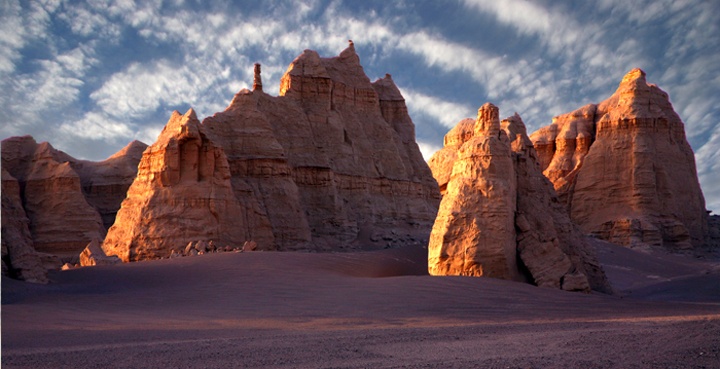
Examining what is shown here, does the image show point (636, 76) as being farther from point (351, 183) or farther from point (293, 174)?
point (293, 174)

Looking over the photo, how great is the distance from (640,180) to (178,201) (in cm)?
3024

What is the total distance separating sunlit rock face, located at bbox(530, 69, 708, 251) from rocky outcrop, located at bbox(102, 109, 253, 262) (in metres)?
25.6

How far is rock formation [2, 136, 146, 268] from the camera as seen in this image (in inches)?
1439

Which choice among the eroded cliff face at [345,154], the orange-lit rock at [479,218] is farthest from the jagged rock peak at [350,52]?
the orange-lit rock at [479,218]

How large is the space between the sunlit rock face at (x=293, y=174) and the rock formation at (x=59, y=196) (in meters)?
14.7

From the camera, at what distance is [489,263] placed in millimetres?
12695

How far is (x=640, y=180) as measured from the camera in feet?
117

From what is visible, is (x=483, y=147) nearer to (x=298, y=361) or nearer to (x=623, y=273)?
(x=298, y=361)

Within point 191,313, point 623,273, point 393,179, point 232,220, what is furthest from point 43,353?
point 393,179

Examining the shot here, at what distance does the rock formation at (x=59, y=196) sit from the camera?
36562 millimetres

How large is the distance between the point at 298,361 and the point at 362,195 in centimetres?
3152

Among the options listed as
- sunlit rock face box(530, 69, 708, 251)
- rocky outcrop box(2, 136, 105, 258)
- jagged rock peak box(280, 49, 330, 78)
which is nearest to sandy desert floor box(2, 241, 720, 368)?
sunlit rock face box(530, 69, 708, 251)

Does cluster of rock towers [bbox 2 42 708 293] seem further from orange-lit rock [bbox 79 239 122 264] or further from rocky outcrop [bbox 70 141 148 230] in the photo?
orange-lit rock [bbox 79 239 122 264]

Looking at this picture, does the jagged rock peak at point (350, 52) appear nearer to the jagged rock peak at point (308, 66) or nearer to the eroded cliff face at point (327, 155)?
the eroded cliff face at point (327, 155)
